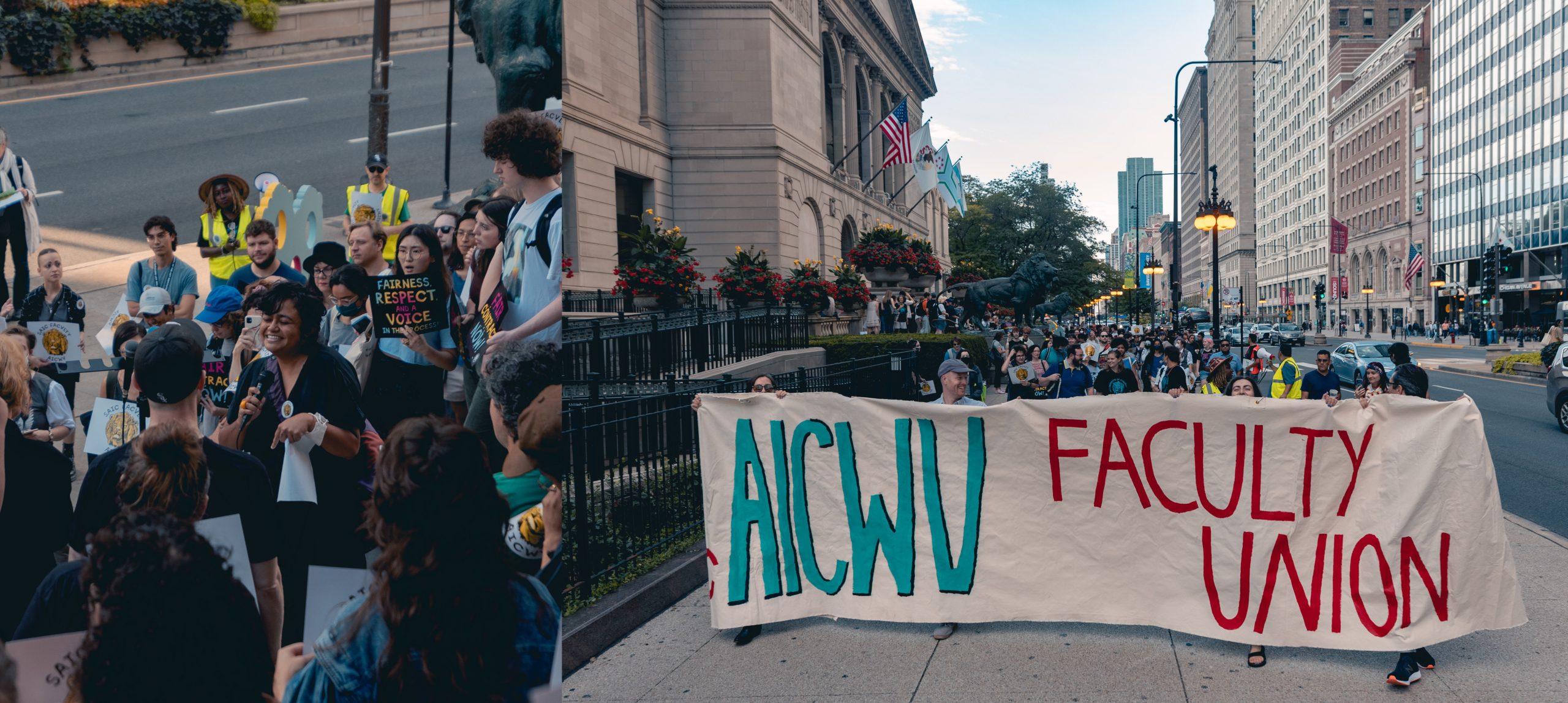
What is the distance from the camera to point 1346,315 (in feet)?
376

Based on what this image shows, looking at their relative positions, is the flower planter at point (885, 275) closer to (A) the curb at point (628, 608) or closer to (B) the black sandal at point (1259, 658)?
(A) the curb at point (628, 608)

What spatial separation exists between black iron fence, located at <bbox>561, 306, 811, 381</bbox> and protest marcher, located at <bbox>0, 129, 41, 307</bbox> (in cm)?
111

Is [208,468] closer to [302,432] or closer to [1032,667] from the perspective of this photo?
[302,432]

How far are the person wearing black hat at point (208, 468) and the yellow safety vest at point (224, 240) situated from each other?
0.14m

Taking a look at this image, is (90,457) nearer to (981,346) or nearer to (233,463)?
(233,463)

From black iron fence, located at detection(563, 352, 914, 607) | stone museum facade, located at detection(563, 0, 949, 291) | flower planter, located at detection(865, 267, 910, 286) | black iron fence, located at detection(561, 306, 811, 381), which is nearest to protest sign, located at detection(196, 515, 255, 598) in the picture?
black iron fence, located at detection(561, 306, 811, 381)

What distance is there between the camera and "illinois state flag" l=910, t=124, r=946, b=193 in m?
39.3

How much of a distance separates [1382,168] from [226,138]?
4658 inches

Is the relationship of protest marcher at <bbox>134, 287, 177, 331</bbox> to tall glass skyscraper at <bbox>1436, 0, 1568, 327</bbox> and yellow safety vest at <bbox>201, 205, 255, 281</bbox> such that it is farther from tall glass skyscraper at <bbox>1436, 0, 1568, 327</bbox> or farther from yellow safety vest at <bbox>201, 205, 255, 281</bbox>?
tall glass skyscraper at <bbox>1436, 0, 1568, 327</bbox>

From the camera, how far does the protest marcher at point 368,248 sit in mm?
2238

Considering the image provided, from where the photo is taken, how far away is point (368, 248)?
7.41 ft

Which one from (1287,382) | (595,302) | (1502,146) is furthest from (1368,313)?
(595,302)

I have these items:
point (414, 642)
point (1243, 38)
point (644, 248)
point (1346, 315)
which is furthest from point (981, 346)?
point (1243, 38)

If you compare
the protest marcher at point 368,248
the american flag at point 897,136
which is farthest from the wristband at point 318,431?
the american flag at point 897,136
